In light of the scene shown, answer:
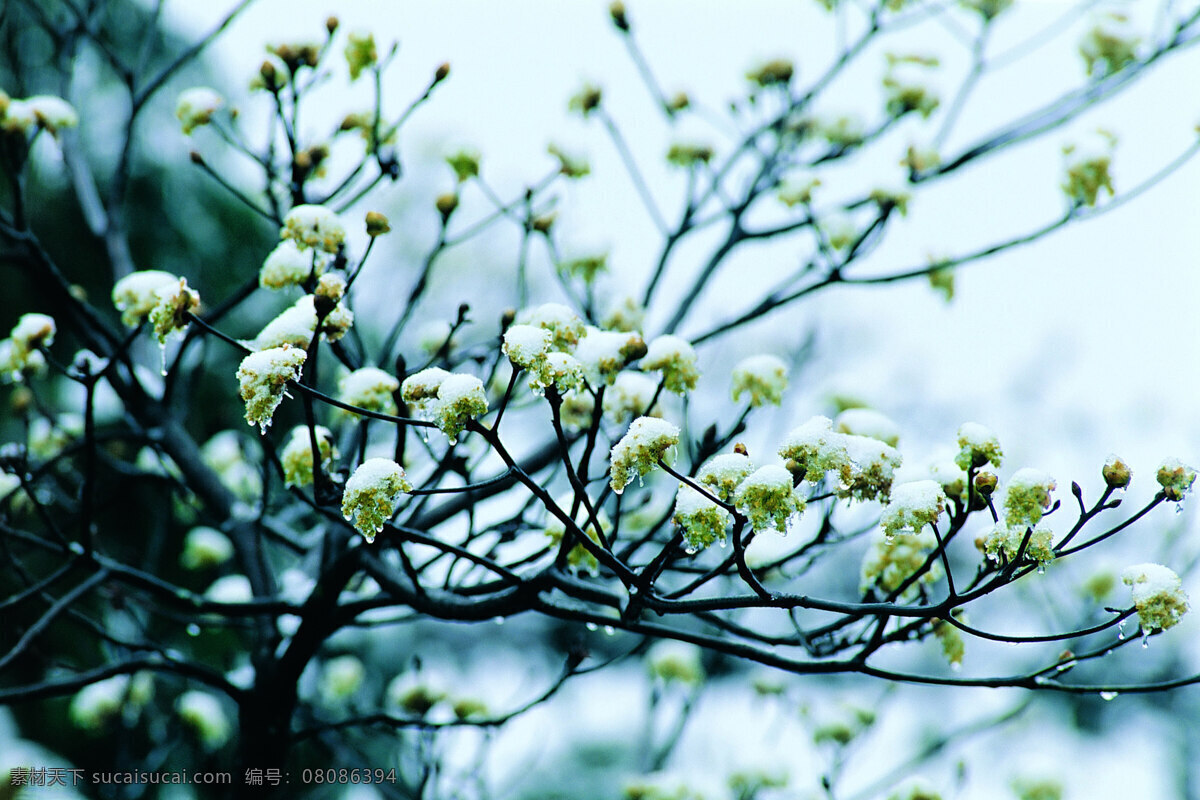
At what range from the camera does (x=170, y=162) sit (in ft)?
34.0

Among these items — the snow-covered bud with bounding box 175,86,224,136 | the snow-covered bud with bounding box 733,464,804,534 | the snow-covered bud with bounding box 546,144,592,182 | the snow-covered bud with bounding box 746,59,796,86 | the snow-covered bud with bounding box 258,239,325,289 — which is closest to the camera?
the snow-covered bud with bounding box 733,464,804,534

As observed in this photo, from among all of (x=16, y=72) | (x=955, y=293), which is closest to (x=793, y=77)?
(x=955, y=293)

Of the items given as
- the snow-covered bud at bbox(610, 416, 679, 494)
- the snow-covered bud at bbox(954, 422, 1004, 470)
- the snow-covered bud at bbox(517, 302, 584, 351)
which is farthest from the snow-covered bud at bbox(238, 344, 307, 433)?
the snow-covered bud at bbox(954, 422, 1004, 470)

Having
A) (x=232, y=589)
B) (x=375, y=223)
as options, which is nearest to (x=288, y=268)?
(x=375, y=223)

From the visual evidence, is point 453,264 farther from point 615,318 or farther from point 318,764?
point 615,318

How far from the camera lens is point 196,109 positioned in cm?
284

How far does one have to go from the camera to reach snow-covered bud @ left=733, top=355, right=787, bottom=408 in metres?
2.32

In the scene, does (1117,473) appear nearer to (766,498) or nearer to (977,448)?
(977,448)

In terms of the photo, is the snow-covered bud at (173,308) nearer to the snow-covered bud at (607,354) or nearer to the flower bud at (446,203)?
the snow-covered bud at (607,354)

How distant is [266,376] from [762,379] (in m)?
1.19

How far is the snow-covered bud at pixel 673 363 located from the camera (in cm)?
204

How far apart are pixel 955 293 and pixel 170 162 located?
31.5ft

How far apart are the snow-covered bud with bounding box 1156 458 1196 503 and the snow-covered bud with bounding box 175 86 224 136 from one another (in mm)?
2662

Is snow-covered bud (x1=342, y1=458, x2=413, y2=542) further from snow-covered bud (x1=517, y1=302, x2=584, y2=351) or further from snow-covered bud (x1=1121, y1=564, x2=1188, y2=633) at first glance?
snow-covered bud (x1=1121, y1=564, x2=1188, y2=633)
